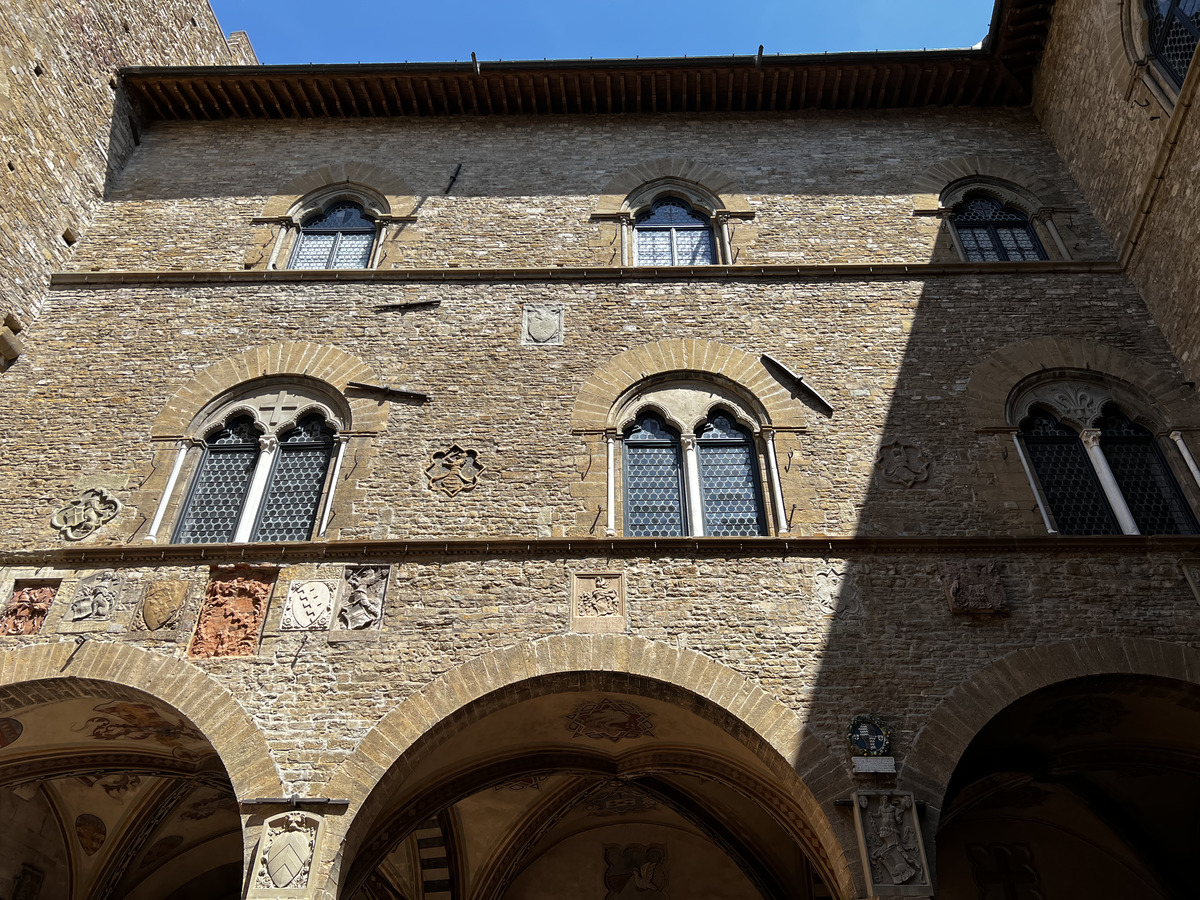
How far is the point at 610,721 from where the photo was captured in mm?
6801

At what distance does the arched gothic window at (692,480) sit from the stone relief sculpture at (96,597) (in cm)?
395

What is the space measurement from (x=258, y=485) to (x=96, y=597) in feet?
4.94

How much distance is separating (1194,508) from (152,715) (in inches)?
330

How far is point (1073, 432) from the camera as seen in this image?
7.71 meters

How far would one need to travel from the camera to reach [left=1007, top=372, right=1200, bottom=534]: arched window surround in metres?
7.13

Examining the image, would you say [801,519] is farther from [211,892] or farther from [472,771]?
[211,892]

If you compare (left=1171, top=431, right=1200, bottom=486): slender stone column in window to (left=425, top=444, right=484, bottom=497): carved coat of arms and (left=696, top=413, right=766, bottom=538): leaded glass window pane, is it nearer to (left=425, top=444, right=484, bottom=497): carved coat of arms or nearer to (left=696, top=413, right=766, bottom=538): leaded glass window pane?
(left=696, top=413, right=766, bottom=538): leaded glass window pane

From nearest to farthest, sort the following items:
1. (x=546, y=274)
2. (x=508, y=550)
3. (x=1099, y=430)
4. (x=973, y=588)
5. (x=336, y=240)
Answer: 1. (x=973, y=588)
2. (x=508, y=550)
3. (x=1099, y=430)
4. (x=546, y=274)
5. (x=336, y=240)

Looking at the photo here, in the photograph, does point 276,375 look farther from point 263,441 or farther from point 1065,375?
point 1065,375

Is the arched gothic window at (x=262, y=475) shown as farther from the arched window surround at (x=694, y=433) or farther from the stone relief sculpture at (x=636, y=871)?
the stone relief sculpture at (x=636, y=871)

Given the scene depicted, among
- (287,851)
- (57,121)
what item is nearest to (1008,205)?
(287,851)

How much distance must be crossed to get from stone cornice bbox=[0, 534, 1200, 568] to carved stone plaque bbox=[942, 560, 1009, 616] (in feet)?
0.52

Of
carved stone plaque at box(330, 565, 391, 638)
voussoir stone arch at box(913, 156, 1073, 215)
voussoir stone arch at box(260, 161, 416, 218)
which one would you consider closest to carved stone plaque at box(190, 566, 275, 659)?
carved stone plaque at box(330, 565, 391, 638)

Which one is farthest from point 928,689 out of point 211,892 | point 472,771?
point 211,892
